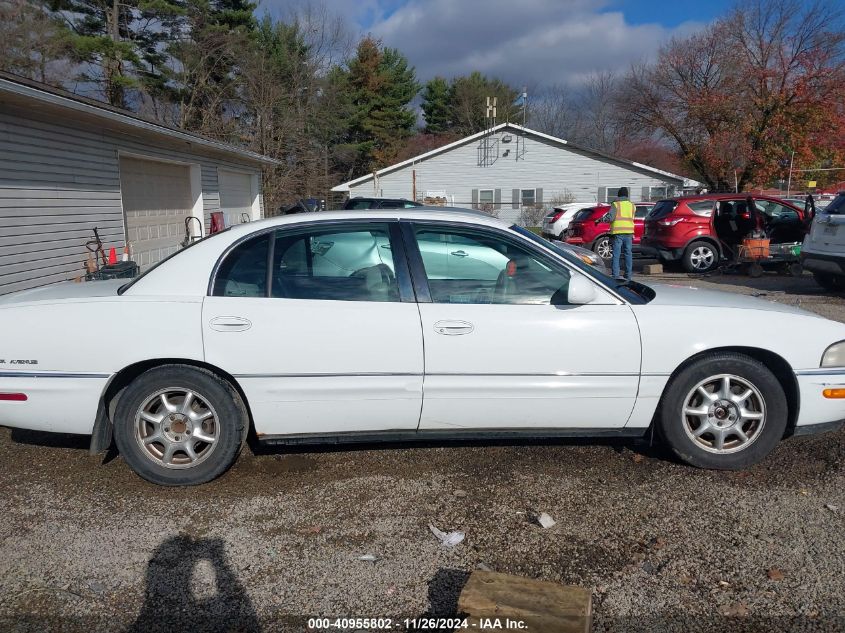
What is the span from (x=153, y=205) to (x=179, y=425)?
10997mm

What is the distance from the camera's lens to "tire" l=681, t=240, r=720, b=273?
42.8 feet

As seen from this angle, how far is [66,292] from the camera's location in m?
3.83

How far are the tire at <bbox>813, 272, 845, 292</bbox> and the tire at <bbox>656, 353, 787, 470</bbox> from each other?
25.4 ft

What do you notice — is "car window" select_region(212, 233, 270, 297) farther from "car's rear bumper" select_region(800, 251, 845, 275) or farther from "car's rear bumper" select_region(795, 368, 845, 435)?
"car's rear bumper" select_region(800, 251, 845, 275)

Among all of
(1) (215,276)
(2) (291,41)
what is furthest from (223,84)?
(1) (215,276)

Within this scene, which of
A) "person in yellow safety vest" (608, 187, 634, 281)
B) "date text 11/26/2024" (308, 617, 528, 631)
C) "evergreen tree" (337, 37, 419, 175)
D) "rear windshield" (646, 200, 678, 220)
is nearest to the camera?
"date text 11/26/2024" (308, 617, 528, 631)

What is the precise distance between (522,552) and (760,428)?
1712 mm

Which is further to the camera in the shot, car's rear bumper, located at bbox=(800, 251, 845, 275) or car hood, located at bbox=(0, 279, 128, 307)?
car's rear bumper, located at bbox=(800, 251, 845, 275)

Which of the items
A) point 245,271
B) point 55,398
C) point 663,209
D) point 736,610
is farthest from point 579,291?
point 663,209

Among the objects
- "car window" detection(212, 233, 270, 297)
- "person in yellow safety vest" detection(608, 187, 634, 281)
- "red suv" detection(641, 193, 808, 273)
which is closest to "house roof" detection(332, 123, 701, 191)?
"red suv" detection(641, 193, 808, 273)

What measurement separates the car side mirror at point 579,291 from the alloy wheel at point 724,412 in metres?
0.82

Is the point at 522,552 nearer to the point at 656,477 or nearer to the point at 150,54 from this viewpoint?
the point at 656,477

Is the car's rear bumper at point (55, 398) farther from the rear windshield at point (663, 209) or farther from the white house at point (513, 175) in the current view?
the white house at point (513, 175)

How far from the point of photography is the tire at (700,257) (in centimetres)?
1305
